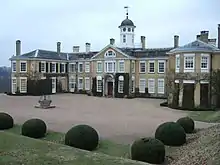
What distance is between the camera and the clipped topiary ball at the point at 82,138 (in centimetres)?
1272

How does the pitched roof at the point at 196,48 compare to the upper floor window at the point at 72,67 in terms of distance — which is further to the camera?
the upper floor window at the point at 72,67

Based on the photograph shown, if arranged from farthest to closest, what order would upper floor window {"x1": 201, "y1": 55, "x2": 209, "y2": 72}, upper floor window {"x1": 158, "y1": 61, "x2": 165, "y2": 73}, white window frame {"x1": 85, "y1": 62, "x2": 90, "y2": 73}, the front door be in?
white window frame {"x1": 85, "y1": 62, "x2": 90, "y2": 73} → the front door → upper floor window {"x1": 158, "y1": 61, "x2": 165, "y2": 73} → upper floor window {"x1": 201, "y1": 55, "x2": 209, "y2": 72}

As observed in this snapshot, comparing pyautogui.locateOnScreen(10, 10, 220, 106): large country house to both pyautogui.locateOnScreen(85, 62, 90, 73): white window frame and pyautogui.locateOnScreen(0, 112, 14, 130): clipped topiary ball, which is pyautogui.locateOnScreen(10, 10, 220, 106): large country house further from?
pyautogui.locateOnScreen(0, 112, 14, 130): clipped topiary ball

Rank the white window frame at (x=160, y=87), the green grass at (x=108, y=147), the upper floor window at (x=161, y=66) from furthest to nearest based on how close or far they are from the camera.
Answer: the white window frame at (x=160, y=87), the upper floor window at (x=161, y=66), the green grass at (x=108, y=147)

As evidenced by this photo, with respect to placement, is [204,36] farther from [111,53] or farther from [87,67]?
[87,67]

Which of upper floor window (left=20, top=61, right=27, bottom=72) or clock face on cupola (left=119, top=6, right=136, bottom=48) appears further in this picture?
clock face on cupola (left=119, top=6, right=136, bottom=48)

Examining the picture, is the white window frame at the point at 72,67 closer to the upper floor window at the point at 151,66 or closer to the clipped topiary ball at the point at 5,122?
the upper floor window at the point at 151,66

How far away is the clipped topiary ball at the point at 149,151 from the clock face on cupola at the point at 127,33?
42.5 meters

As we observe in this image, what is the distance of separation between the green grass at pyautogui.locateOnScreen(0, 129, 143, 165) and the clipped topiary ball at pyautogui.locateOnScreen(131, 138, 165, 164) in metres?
1.52

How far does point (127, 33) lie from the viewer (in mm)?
52906

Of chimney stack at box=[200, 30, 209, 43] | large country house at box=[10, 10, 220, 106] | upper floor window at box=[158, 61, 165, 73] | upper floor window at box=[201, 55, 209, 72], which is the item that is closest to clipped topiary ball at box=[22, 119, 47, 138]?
upper floor window at box=[201, 55, 209, 72]

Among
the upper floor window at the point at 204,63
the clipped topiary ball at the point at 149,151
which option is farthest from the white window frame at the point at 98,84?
the clipped topiary ball at the point at 149,151

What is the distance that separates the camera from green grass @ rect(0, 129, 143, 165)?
9172 mm

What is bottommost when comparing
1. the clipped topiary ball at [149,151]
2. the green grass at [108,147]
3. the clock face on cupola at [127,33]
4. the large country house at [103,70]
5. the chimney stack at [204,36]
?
the green grass at [108,147]
